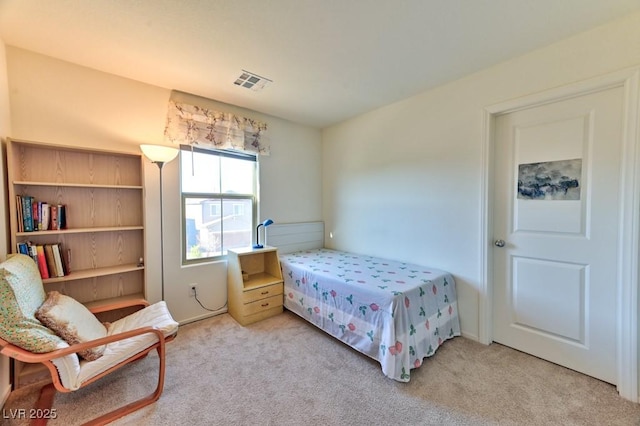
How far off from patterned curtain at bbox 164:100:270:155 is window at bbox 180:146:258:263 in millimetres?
133

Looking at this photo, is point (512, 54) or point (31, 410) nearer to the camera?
point (31, 410)

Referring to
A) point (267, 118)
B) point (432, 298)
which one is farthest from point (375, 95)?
point (432, 298)

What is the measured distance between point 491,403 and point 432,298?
30.2 inches

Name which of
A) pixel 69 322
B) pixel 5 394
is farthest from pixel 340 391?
pixel 5 394

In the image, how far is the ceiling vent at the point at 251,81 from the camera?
2.34 meters

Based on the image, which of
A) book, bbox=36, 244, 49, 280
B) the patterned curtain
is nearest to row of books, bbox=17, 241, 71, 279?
book, bbox=36, 244, 49, 280

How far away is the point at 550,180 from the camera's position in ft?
6.66

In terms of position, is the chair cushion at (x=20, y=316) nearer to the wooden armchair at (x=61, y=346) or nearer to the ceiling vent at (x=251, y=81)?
the wooden armchair at (x=61, y=346)

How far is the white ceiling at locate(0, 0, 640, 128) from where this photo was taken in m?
1.55

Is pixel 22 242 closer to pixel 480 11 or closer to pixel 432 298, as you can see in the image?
pixel 432 298

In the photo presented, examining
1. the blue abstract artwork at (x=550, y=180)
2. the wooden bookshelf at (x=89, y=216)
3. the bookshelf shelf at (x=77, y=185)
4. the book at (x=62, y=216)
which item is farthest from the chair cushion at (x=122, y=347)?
the blue abstract artwork at (x=550, y=180)

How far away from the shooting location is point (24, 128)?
6.58 feet

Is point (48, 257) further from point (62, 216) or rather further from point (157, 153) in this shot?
point (157, 153)

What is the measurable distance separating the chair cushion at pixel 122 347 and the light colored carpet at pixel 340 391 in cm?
30
